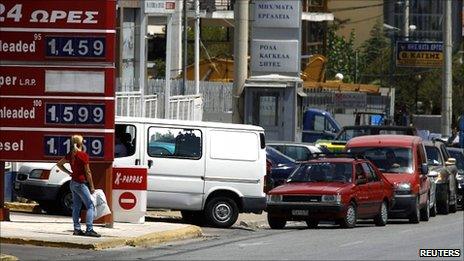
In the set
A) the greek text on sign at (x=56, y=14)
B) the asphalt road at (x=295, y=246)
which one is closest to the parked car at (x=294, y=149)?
the asphalt road at (x=295, y=246)

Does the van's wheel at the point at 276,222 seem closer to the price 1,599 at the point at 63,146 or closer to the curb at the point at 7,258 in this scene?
the price 1,599 at the point at 63,146

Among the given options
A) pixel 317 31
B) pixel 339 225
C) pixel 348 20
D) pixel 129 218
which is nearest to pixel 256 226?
pixel 339 225

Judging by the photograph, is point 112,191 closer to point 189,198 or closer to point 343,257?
point 189,198

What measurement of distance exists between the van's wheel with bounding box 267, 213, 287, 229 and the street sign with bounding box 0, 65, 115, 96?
562 centimetres

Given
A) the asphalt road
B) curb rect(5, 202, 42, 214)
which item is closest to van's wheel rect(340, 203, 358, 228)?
the asphalt road

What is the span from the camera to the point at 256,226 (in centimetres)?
2892

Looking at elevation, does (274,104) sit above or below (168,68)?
below

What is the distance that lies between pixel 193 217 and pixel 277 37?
18260mm

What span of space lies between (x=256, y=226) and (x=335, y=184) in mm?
2524

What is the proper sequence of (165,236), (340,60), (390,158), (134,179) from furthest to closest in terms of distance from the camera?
(340,60) < (390,158) < (134,179) < (165,236)

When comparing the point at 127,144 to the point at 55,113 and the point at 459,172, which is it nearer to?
the point at 55,113

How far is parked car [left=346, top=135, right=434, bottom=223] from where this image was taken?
1178 inches

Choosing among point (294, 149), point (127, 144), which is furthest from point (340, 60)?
point (127, 144)

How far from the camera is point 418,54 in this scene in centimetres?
6184
